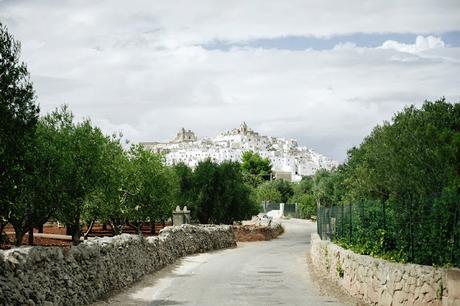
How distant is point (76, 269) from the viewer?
16.0m

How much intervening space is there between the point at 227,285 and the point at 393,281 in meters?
7.21

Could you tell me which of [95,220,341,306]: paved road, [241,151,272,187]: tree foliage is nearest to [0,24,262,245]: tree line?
[95,220,341,306]: paved road

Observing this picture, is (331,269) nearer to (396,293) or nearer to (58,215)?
(396,293)

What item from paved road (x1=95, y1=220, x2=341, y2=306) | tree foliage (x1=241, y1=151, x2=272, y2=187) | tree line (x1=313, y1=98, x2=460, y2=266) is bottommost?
paved road (x1=95, y1=220, x2=341, y2=306)

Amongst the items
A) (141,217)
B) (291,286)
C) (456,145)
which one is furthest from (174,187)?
(456,145)

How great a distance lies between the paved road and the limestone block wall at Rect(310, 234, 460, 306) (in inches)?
38.3

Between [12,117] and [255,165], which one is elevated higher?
[255,165]

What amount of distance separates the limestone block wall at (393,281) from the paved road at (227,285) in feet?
3.19

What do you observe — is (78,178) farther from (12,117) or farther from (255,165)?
(255,165)

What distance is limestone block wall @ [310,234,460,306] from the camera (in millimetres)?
12930

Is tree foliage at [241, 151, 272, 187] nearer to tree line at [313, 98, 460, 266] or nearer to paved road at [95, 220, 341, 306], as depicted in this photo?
tree line at [313, 98, 460, 266]

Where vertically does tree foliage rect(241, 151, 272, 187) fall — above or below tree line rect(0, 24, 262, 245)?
above

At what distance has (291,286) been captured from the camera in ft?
69.7

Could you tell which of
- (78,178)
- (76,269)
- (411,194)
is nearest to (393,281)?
(411,194)
